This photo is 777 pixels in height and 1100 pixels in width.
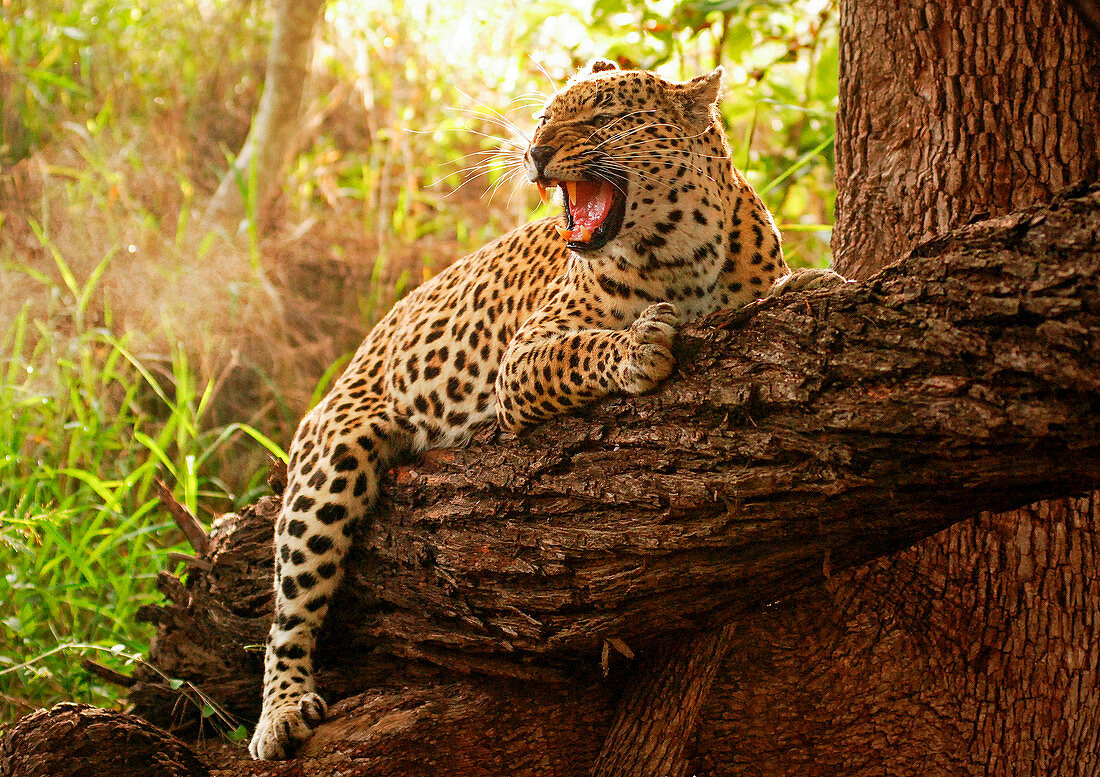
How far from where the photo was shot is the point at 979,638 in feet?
12.4

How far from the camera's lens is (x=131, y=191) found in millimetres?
9828

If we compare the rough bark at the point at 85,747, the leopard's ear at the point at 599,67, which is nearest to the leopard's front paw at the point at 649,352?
the leopard's ear at the point at 599,67

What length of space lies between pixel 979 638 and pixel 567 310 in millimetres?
2083

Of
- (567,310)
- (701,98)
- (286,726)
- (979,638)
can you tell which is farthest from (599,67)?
(286,726)

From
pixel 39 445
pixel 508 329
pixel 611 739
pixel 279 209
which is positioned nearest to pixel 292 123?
pixel 279 209

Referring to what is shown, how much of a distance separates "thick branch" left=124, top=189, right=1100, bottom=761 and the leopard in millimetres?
147

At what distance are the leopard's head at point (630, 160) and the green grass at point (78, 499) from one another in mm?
2948

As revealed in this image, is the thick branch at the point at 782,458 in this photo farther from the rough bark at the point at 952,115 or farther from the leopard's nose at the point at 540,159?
the rough bark at the point at 952,115

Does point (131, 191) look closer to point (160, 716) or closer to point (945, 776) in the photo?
point (160, 716)

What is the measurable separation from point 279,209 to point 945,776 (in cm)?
880

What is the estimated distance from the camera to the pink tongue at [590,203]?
386 cm

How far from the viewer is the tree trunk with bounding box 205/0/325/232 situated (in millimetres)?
10000

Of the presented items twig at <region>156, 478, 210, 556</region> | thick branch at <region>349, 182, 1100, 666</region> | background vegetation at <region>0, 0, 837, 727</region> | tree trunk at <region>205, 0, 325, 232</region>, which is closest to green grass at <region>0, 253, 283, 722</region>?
background vegetation at <region>0, 0, 837, 727</region>

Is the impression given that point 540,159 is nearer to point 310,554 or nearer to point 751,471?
point 751,471
